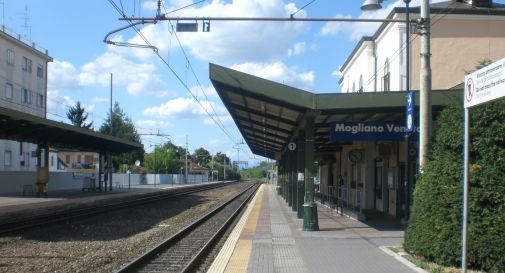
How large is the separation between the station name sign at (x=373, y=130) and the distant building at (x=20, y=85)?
45603 mm

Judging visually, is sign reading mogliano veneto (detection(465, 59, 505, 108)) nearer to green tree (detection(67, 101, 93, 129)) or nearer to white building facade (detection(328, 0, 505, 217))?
white building facade (detection(328, 0, 505, 217))

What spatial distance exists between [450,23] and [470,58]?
1812 mm

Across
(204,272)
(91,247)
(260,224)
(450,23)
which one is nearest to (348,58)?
(450,23)

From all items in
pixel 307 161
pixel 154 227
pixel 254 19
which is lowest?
pixel 154 227

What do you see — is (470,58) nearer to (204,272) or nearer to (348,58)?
(348,58)

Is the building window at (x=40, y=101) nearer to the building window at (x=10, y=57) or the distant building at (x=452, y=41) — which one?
the building window at (x=10, y=57)

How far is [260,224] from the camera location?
66.2ft

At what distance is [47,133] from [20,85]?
89.9ft

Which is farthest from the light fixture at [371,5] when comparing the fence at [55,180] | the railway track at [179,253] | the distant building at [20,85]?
the distant building at [20,85]

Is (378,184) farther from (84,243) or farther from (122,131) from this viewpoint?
(122,131)

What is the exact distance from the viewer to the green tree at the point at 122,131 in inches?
4690

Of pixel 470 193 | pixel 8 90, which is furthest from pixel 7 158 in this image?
pixel 470 193

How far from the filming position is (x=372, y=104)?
15.8 meters

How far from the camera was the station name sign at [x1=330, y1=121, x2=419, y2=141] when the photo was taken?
17.0m
